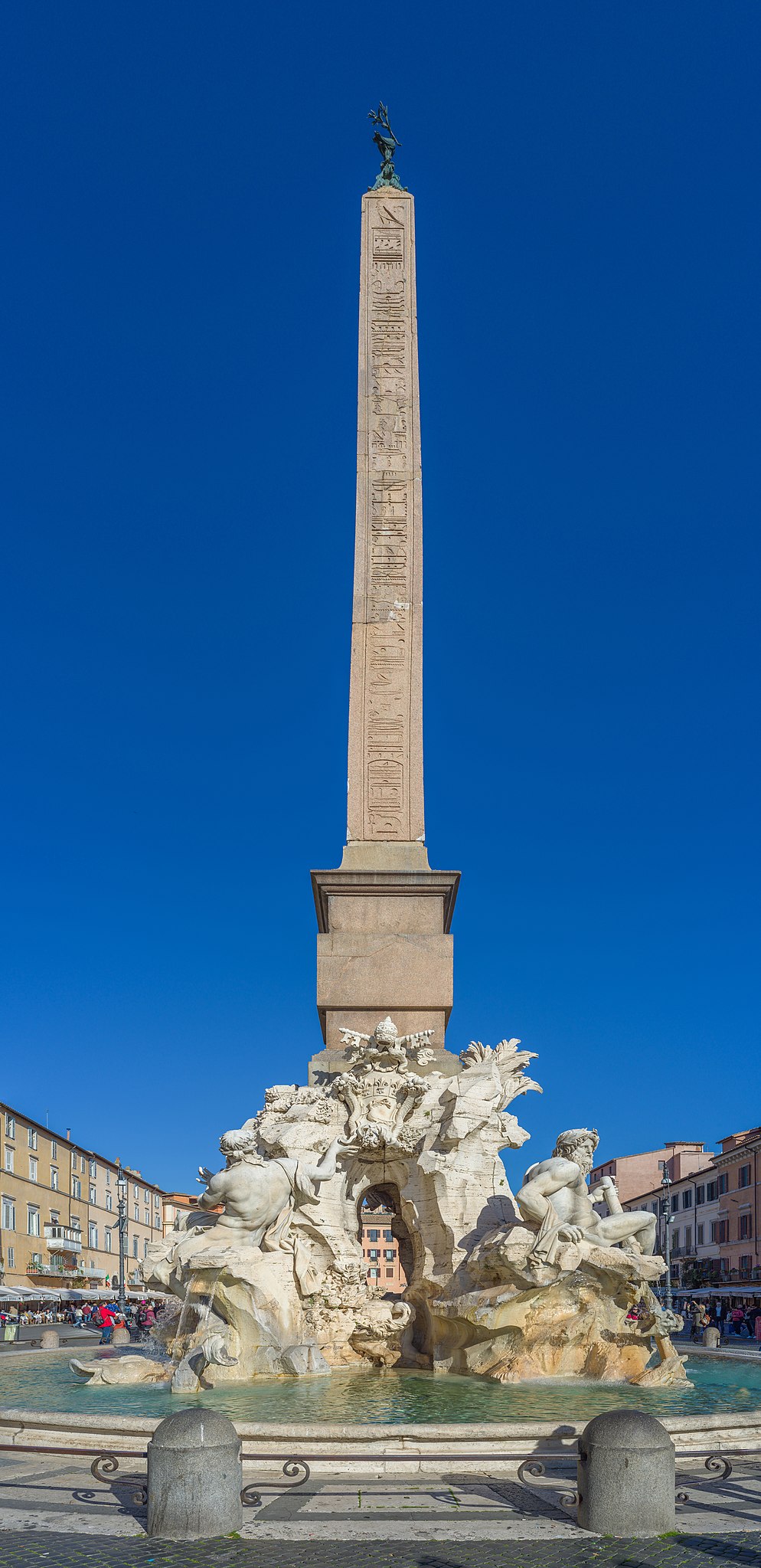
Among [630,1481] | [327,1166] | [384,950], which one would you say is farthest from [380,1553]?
[384,950]

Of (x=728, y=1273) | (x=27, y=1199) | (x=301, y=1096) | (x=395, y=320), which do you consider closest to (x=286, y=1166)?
(x=301, y=1096)

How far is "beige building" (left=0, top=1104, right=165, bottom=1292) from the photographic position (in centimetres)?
3662

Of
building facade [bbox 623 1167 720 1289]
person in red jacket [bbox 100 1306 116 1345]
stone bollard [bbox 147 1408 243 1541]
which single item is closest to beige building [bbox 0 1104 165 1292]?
person in red jacket [bbox 100 1306 116 1345]

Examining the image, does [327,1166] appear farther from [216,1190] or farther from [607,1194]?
[607,1194]

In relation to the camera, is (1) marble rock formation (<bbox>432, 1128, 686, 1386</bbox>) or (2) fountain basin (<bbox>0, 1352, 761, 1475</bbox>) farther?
(1) marble rock formation (<bbox>432, 1128, 686, 1386</bbox>)

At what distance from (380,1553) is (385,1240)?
14306 mm

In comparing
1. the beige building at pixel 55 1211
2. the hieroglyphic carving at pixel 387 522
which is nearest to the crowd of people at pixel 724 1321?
the hieroglyphic carving at pixel 387 522

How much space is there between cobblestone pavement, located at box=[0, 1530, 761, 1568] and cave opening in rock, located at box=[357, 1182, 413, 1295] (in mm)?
5396

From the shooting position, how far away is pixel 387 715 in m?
Answer: 12.4

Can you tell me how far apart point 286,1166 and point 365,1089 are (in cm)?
112

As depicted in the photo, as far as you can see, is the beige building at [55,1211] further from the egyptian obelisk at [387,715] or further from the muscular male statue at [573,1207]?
the muscular male statue at [573,1207]

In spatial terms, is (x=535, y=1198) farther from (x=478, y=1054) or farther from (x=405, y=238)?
(x=405, y=238)

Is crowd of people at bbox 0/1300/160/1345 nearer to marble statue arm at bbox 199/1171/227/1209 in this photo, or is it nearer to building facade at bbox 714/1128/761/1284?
marble statue arm at bbox 199/1171/227/1209

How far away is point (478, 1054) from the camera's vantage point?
33.9 feet
